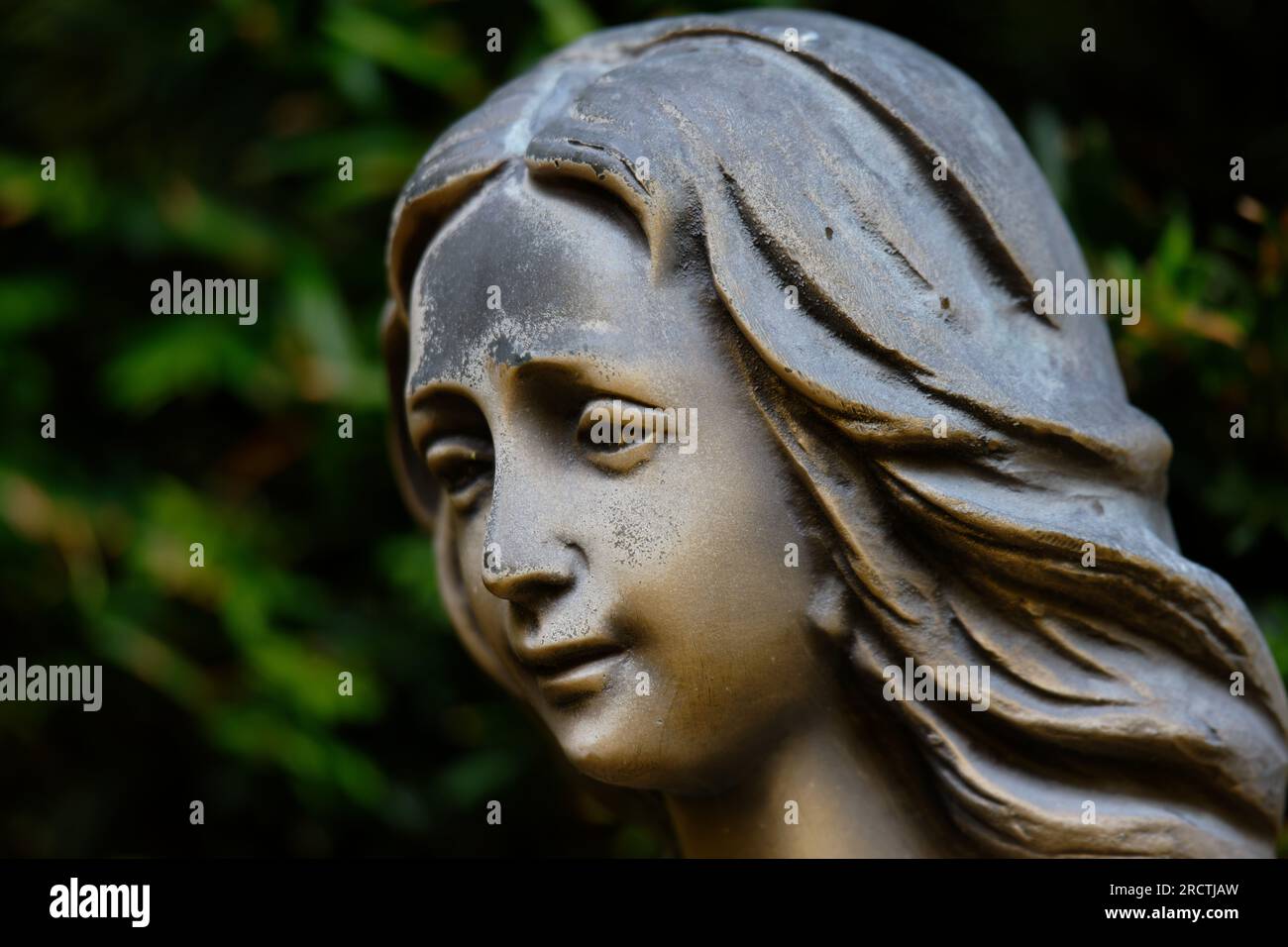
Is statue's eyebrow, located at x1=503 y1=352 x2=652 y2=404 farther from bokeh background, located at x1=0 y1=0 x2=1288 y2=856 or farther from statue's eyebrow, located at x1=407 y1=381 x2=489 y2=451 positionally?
bokeh background, located at x1=0 y1=0 x2=1288 y2=856

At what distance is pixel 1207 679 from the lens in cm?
222

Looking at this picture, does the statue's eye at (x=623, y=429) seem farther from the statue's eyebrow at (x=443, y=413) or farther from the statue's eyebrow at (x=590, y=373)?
the statue's eyebrow at (x=443, y=413)

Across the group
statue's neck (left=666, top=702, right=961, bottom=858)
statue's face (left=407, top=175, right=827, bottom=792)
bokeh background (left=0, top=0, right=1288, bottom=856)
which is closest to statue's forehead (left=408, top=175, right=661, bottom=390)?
Answer: statue's face (left=407, top=175, right=827, bottom=792)

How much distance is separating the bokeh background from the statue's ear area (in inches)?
44.0

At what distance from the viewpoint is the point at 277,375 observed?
13.3 feet

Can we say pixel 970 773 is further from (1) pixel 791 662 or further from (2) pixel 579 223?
(2) pixel 579 223

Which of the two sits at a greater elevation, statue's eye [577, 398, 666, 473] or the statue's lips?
statue's eye [577, 398, 666, 473]

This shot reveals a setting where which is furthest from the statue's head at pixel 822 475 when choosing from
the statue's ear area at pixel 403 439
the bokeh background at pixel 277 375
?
the bokeh background at pixel 277 375

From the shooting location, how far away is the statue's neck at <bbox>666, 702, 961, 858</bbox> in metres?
2.30

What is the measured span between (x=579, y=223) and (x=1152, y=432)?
2.59 feet

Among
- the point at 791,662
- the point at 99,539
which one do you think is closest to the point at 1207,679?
the point at 791,662

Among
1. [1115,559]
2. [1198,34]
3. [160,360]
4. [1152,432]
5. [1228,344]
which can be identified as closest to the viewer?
[1115,559]

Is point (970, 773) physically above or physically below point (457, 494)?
below

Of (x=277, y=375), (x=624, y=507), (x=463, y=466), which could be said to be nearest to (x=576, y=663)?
(x=624, y=507)
